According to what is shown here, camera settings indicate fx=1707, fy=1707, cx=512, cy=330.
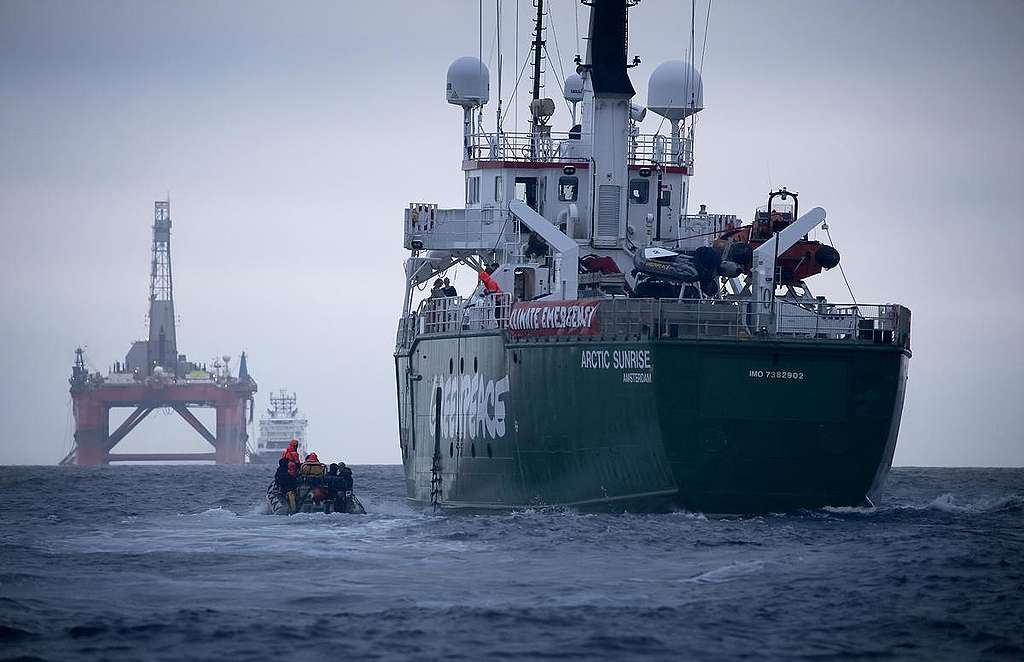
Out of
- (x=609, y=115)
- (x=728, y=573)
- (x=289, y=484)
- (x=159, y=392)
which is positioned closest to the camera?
(x=728, y=573)

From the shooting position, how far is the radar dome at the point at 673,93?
54.2 m

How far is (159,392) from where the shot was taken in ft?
563

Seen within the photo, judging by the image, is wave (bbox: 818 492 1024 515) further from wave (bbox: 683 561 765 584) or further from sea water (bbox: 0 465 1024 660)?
wave (bbox: 683 561 765 584)

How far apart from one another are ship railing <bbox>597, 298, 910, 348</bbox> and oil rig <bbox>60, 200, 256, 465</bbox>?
137080 millimetres

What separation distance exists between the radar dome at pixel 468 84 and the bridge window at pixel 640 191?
7.63 meters

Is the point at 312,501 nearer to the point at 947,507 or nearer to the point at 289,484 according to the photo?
the point at 289,484

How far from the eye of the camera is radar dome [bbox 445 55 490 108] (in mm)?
55750

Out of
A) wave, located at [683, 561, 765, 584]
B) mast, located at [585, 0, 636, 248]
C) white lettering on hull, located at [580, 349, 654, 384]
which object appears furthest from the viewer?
mast, located at [585, 0, 636, 248]

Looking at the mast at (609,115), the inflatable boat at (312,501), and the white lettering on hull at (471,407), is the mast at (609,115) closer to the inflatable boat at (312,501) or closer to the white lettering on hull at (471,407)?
the white lettering on hull at (471,407)

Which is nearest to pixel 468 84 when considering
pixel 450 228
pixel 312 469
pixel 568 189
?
pixel 450 228

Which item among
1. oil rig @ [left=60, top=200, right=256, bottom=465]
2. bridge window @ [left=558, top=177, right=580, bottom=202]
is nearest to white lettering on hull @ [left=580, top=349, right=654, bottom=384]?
bridge window @ [left=558, top=177, right=580, bottom=202]

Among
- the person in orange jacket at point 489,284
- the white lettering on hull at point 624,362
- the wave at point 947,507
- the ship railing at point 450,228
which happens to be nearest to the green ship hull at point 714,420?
the white lettering on hull at point 624,362

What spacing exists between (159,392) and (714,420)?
14044 centimetres

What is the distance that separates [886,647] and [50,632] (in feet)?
39.5
